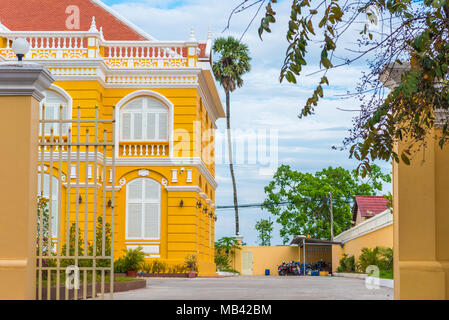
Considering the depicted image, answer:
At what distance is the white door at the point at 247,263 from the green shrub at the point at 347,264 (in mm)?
7773

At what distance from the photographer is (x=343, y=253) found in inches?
1563

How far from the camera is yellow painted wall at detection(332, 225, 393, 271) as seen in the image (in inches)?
1003

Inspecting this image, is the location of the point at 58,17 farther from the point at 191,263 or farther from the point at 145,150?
the point at 191,263

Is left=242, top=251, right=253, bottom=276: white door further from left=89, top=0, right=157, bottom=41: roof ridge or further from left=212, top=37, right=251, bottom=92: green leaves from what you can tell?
left=89, top=0, right=157, bottom=41: roof ridge

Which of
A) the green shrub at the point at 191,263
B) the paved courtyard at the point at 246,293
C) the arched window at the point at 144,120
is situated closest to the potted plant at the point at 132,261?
the paved courtyard at the point at 246,293

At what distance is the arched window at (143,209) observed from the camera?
25688 mm

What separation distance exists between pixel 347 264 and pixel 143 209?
565 inches

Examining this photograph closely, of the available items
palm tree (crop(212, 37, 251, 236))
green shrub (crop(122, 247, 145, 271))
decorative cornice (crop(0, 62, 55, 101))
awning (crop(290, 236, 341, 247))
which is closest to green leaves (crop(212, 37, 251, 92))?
palm tree (crop(212, 37, 251, 236))

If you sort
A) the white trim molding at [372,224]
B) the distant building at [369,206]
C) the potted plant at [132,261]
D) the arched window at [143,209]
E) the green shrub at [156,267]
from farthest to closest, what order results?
the distant building at [369,206] < the arched window at [143,209] < the white trim molding at [372,224] < the green shrub at [156,267] < the potted plant at [132,261]

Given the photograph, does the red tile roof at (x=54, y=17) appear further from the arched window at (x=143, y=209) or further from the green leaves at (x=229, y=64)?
the green leaves at (x=229, y=64)

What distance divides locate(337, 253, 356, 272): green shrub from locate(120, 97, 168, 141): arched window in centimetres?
1365
